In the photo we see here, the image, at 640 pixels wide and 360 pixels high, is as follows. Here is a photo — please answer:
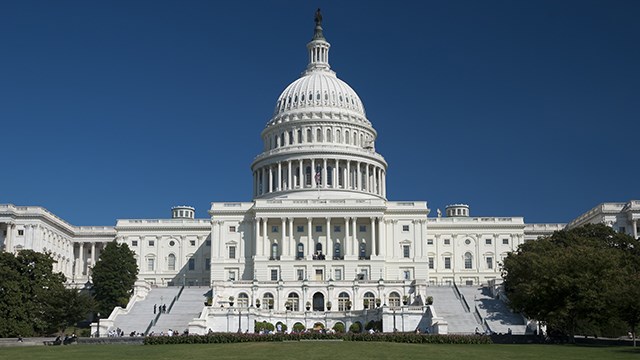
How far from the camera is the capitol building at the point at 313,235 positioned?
104m

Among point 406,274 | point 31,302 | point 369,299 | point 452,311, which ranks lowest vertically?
point 452,311

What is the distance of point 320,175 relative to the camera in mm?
137500

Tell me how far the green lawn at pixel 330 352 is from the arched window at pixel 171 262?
75.2 metres

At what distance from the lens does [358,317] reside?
94.9 meters

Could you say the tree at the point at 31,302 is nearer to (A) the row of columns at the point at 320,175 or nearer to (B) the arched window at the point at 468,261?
(A) the row of columns at the point at 320,175

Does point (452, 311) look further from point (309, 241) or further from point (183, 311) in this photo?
point (309, 241)

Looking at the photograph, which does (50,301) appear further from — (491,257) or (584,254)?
(491,257)

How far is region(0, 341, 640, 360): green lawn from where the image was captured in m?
51.3

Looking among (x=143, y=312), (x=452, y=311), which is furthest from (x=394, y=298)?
(x=143, y=312)

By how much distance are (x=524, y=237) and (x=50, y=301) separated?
82.6 metres

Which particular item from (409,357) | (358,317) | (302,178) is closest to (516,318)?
(358,317)

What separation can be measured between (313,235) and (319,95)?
3366 centimetres

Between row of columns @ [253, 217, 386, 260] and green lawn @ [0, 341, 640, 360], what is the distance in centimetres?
5645

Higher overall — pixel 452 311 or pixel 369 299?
pixel 369 299
